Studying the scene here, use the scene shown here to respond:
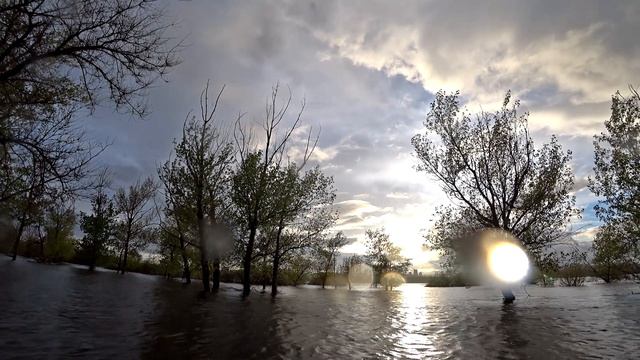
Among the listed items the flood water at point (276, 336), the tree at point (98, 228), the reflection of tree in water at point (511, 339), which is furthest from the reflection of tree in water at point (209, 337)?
the tree at point (98, 228)

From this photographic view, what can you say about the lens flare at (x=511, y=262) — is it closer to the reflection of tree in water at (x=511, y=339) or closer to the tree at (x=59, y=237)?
the reflection of tree in water at (x=511, y=339)

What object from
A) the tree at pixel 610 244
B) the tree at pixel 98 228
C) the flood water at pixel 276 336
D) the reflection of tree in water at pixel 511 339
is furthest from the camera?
the tree at pixel 98 228

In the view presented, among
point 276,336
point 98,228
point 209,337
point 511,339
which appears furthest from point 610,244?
point 98,228

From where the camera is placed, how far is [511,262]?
103ft

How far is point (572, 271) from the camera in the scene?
248 ft

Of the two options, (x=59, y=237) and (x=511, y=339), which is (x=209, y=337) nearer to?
(x=511, y=339)

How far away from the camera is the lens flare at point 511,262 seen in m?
31.2

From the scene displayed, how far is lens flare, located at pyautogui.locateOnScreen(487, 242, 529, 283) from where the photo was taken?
31188mm

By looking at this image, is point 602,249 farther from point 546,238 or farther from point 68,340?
point 68,340

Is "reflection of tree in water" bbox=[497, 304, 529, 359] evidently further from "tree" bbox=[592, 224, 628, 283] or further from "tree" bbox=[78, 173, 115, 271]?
"tree" bbox=[78, 173, 115, 271]

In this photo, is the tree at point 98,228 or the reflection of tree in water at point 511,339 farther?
the tree at point 98,228

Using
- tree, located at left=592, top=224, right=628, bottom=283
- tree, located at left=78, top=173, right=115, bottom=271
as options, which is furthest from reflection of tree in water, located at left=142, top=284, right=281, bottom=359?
tree, located at left=78, top=173, right=115, bottom=271

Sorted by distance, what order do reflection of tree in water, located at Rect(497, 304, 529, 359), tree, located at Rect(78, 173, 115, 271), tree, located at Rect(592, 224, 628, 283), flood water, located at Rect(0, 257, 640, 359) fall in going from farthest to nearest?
tree, located at Rect(78, 173, 115, 271) < tree, located at Rect(592, 224, 628, 283) < reflection of tree in water, located at Rect(497, 304, 529, 359) < flood water, located at Rect(0, 257, 640, 359)

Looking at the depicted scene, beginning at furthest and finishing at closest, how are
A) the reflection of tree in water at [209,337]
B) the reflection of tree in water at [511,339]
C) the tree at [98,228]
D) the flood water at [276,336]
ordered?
the tree at [98,228]
the reflection of tree in water at [511,339]
the flood water at [276,336]
the reflection of tree in water at [209,337]
